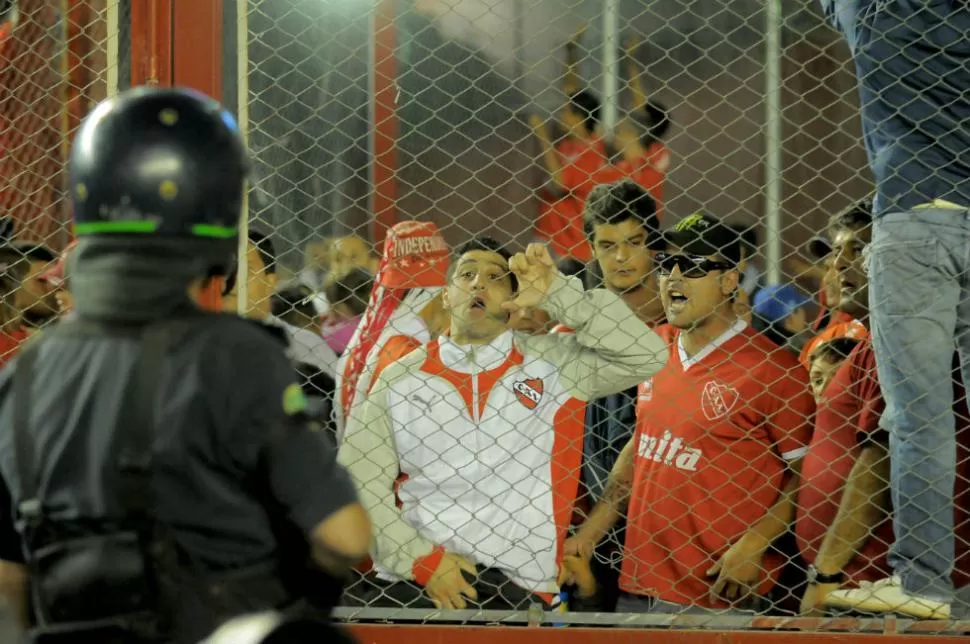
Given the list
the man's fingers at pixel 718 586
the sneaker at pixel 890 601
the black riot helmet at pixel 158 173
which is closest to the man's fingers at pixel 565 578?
the man's fingers at pixel 718 586

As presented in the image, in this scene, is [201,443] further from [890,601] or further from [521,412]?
[890,601]

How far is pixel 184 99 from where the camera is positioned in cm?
218

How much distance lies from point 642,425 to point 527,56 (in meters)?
1.77

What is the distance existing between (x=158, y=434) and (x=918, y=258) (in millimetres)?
2487

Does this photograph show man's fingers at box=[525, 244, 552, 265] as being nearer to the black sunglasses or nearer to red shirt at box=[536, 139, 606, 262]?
the black sunglasses

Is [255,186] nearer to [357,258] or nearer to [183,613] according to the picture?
[357,258]

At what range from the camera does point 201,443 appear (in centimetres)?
201

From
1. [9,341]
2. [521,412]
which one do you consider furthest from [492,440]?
[9,341]

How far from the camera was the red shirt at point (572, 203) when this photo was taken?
5.15 meters

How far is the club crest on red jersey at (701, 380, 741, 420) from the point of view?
4.15m

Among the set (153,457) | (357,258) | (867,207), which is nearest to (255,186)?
(357,258)

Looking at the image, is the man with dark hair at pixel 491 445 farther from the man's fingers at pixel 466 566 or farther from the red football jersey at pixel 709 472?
the red football jersey at pixel 709 472

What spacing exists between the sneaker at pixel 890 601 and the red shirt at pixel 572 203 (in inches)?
66.1

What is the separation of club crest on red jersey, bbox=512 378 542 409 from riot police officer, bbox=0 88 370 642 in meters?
2.06
